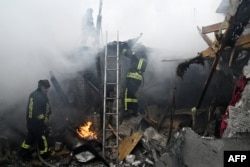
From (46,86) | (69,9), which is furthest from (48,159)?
(69,9)

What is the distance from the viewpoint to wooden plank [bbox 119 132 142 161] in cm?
770

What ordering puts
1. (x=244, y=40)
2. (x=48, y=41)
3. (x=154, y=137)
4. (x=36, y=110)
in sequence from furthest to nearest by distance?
(x=48, y=41)
(x=154, y=137)
(x=36, y=110)
(x=244, y=40)

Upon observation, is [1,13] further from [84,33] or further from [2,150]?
[2,150]

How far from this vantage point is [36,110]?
7867 mm

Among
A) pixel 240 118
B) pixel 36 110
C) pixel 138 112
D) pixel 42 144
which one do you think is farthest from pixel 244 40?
pixel 42 144

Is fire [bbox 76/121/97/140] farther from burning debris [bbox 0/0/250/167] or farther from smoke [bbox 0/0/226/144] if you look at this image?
smoke [bbox 0/0/226/144]

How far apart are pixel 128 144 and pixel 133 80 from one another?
1.87 m

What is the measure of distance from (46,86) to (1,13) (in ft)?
9.20

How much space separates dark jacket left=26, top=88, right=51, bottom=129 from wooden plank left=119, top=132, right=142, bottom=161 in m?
1.93

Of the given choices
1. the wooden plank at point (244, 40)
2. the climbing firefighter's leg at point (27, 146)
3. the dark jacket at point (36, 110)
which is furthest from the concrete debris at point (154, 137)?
the wooden plank at point (244, 40)

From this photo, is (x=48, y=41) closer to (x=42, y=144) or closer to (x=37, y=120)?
(x=37, y=120)

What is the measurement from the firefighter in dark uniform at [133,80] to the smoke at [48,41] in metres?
1.04

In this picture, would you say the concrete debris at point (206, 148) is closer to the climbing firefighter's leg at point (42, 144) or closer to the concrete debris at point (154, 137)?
the concrete debris at point (154, 137)

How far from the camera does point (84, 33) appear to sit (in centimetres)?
961
